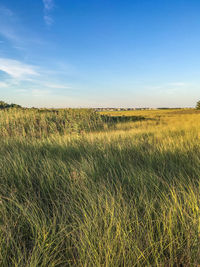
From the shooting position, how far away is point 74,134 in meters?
4.51

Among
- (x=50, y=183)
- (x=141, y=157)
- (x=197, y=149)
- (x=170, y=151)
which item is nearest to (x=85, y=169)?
(x=50, y=183)

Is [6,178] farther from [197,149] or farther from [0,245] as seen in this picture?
[197,149]

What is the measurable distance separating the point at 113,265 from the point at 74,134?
3.86 meters

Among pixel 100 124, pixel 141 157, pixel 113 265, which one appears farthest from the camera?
pixel 100 124

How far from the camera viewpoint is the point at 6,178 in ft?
6.06

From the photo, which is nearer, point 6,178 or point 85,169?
point 6,178

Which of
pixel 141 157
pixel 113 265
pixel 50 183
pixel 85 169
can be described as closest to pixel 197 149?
pixel 141 157

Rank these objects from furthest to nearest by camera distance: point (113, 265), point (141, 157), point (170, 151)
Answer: point (170, 151) < point (141, 157) < point (113, 265)

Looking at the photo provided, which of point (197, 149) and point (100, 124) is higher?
point (100, 124)

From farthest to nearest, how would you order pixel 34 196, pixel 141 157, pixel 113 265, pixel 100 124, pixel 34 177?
1. pixel 100 124
2. pixel 141 157
3. pixel 34 177
4. pixel 34 196
5. pixel 113 265

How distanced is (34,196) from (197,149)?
303 cm

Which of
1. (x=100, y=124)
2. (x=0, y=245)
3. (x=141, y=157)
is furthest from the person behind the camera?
(x=100, y=124)

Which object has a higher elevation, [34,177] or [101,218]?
[101,218]

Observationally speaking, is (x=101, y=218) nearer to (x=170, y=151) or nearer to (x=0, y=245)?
(x=0, y=245)
